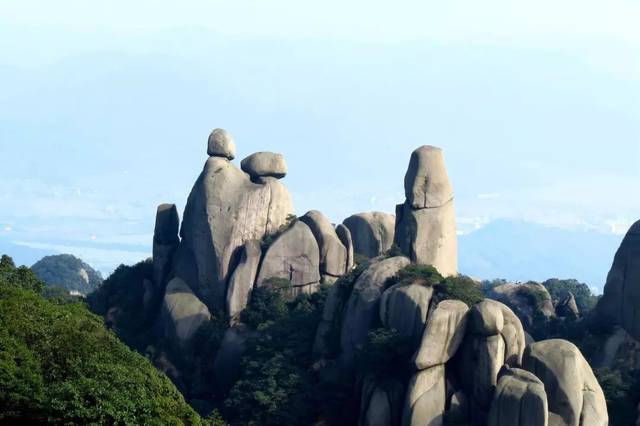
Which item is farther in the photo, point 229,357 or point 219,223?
point 219,223

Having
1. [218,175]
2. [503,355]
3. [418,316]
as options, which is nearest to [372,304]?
[418,316]

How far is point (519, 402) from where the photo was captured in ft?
149

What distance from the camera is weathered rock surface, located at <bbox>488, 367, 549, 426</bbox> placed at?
1762 inches

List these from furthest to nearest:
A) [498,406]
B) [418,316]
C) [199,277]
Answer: [199,277] → [418,316] → [498,406]

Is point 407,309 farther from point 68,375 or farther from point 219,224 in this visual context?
point 68,375

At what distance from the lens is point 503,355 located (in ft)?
159

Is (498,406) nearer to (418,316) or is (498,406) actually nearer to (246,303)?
(418,316)

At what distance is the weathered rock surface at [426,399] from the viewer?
156 feet

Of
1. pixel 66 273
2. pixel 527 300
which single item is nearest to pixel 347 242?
pixel 527 300

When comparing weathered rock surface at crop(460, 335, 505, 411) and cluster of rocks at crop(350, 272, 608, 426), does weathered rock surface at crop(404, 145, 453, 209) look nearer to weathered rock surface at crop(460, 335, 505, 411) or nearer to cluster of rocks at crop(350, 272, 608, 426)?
cluster of rocks at crop(350, 272, 608, 426)

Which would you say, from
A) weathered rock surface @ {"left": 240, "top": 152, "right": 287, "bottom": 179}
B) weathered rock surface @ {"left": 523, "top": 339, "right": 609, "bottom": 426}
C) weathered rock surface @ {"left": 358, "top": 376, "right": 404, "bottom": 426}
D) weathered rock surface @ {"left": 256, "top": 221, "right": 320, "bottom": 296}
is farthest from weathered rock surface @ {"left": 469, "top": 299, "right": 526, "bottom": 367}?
weathered rock surface @ {"left": 240, "top": 152, "right": 287, "bottom": 179}

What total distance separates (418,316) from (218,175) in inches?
501

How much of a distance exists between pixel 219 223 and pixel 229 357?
17.7 ft

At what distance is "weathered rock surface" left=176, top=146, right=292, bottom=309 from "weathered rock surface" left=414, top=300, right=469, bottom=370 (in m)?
12.9
